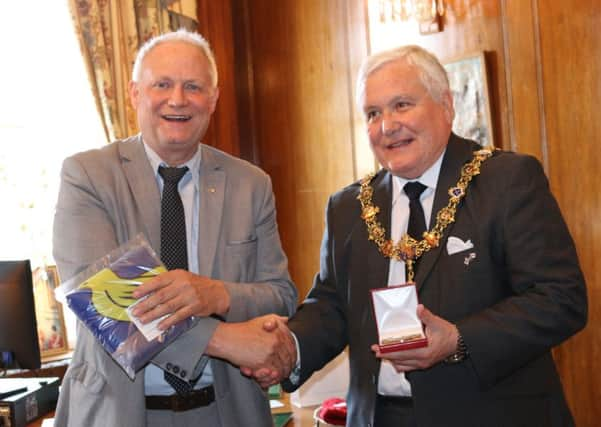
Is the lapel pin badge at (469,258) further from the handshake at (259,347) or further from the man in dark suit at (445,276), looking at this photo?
the handshake at (259,347)

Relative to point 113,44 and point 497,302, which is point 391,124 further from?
point 113,44

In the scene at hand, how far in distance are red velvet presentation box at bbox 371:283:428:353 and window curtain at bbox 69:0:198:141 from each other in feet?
9.88

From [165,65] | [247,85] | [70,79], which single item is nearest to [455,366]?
[165,65]

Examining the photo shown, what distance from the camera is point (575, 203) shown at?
3.49 m

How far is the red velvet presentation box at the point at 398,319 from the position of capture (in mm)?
1837

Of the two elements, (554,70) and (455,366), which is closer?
(455,366)

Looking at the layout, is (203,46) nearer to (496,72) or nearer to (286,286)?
(286,286)

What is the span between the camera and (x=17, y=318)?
293 cm

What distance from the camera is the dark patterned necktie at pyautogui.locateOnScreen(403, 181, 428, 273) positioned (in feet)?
6.82

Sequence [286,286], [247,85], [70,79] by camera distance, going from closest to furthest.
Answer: [286,286], [70,79], [247,85]

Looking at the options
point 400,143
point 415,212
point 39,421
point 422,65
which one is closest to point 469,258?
point 415,212

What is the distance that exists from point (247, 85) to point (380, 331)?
387cm

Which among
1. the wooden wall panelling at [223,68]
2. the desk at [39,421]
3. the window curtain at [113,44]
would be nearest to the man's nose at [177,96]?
the desk at [39,421]

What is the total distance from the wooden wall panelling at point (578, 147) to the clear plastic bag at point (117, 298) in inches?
89.5
